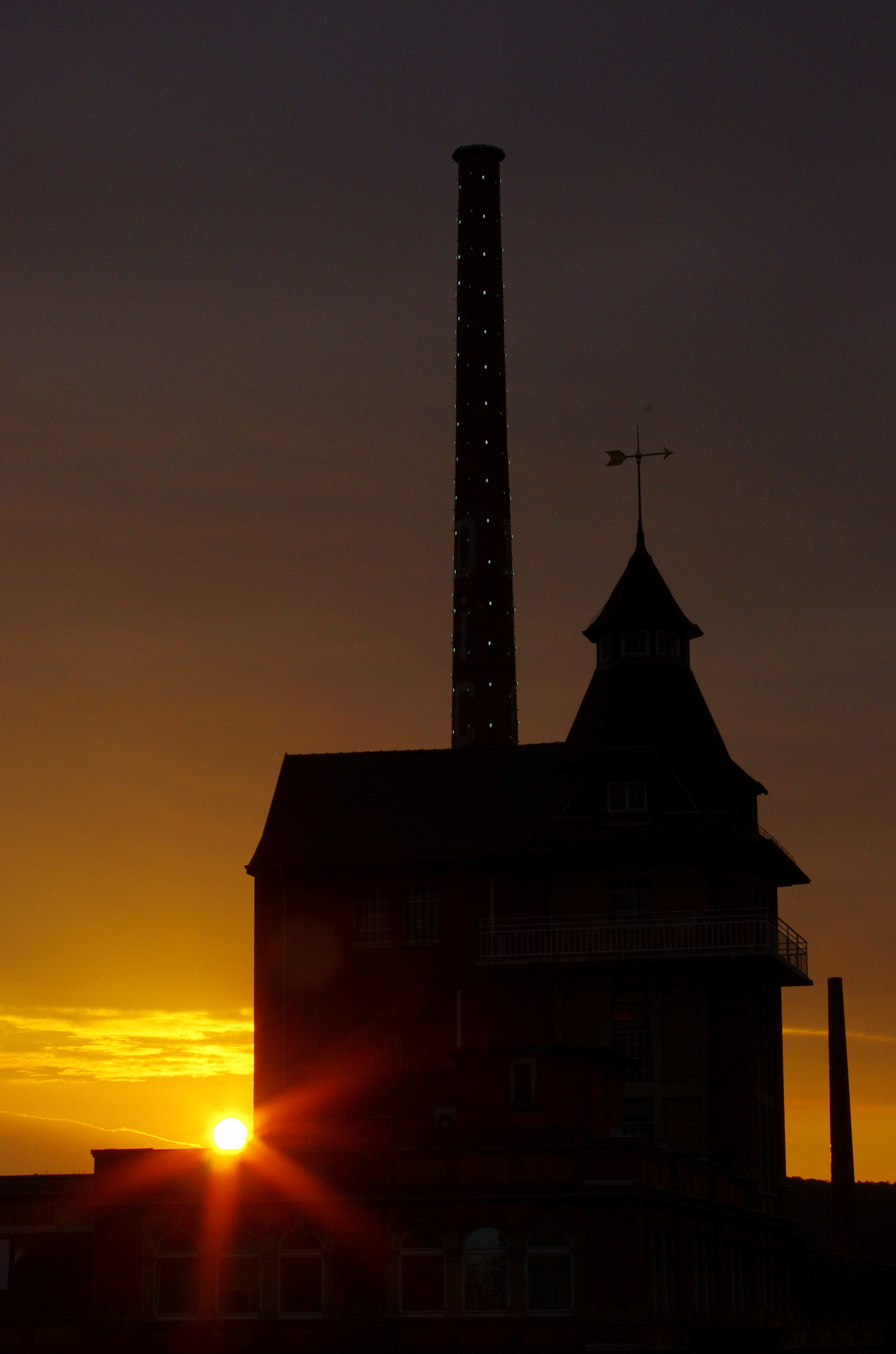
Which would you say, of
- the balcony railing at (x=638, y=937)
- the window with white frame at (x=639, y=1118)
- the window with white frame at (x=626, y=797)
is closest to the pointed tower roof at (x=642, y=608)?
the window with white frame at (x=626, y=797)

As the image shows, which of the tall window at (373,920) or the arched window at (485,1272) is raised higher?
the tall window at (373,920)

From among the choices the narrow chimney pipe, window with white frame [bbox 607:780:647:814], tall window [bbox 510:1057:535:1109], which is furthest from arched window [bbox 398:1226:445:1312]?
the narrow chimney pipe

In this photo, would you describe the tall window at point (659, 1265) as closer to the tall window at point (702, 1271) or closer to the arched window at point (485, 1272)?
the tall window at point (702, 1271)

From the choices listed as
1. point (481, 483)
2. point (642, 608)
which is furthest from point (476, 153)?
point (642, 608)

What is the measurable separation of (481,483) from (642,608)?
65.2 ft

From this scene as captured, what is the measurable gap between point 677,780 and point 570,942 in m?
5.68

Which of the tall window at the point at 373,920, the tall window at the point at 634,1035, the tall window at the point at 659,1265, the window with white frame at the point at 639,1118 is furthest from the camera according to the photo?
the tall window at the point at 373,920

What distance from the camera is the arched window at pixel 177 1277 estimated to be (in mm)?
50781

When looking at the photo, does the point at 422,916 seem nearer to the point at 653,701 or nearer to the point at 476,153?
the point at 653,701

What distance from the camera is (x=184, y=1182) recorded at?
51.2 m

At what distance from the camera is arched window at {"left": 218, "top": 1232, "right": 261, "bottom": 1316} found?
1993 inches

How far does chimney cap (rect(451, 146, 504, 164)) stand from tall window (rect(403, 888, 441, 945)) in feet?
120

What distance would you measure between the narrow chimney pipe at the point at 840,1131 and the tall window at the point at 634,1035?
110ft

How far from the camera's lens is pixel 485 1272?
49.7 metres
